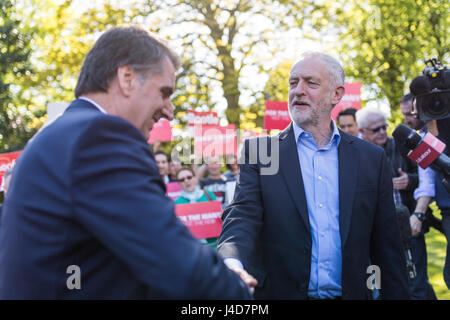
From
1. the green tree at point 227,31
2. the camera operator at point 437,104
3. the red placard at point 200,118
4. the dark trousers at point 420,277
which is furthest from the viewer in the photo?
the green tree at point 227,31

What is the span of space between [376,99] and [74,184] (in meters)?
18.4

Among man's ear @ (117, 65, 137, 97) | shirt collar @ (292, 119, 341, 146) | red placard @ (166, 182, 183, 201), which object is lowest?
red placard @ (166, 182, 183, 201)

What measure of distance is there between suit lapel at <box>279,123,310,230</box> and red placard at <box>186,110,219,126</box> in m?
5.78

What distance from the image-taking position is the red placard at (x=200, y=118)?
8578mm

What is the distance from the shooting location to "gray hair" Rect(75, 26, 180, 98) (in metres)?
1.67

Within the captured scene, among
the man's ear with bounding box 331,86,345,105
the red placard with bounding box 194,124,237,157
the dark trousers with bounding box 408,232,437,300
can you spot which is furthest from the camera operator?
the red placard with bounding box 194,124,237,157

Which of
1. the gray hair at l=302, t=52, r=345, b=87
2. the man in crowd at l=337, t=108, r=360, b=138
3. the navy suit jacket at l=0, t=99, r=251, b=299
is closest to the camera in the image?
the navy suit jacket at l=0, t=99, r=251, b=299

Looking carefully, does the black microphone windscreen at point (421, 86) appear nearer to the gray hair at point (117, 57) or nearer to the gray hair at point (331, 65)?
the gray hair at point (331, 65)

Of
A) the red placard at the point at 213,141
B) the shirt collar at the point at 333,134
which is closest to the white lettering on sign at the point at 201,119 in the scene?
the red placard at the point at 213,141

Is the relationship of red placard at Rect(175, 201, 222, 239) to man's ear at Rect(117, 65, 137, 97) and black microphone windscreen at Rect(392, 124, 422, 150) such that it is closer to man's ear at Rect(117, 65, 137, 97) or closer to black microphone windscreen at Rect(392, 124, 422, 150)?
black microphone windscreen at Rect(392, 124, 422, 150)

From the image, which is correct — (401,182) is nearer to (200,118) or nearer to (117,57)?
(200,118)

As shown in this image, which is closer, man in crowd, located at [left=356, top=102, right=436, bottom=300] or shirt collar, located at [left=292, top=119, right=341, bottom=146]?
shirt collar, located at [left=292, top=119, right=341, bottom=146]
